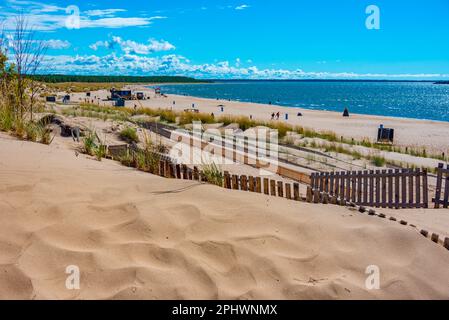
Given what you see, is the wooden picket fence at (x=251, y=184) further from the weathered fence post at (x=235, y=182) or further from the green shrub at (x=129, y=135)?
the green shrub at (x=129, y=135)

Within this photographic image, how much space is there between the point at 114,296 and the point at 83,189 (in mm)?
2269

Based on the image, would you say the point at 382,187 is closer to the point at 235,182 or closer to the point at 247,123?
the point at 235,182

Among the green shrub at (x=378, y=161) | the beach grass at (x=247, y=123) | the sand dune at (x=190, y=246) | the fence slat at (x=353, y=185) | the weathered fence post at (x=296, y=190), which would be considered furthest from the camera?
the beach grass at (x=247, y=123)

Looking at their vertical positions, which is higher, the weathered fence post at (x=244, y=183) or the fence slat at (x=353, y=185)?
the weathered fence post at (x=244, y=183)

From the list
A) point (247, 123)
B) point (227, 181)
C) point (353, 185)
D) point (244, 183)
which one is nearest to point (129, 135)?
point (353, 185)

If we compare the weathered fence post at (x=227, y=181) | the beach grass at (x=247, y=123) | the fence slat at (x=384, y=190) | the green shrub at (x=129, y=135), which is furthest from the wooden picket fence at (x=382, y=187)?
the beach grass at (x=247, y=123)

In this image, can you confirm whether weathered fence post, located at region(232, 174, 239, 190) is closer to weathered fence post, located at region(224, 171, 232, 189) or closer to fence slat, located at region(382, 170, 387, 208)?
weathered fence post, located at region(224, 171, 232, 189)

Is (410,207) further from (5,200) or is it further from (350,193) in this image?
(5,200)

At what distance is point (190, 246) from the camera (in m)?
3.96

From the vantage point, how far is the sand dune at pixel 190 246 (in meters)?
3.39

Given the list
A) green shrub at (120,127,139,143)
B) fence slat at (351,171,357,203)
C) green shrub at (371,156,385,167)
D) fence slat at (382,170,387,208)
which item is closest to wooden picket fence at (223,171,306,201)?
fence slat at (351,171,357,203)

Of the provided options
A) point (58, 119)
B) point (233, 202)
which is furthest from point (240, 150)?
point (233, 202)

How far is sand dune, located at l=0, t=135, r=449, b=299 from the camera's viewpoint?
11.1ft
